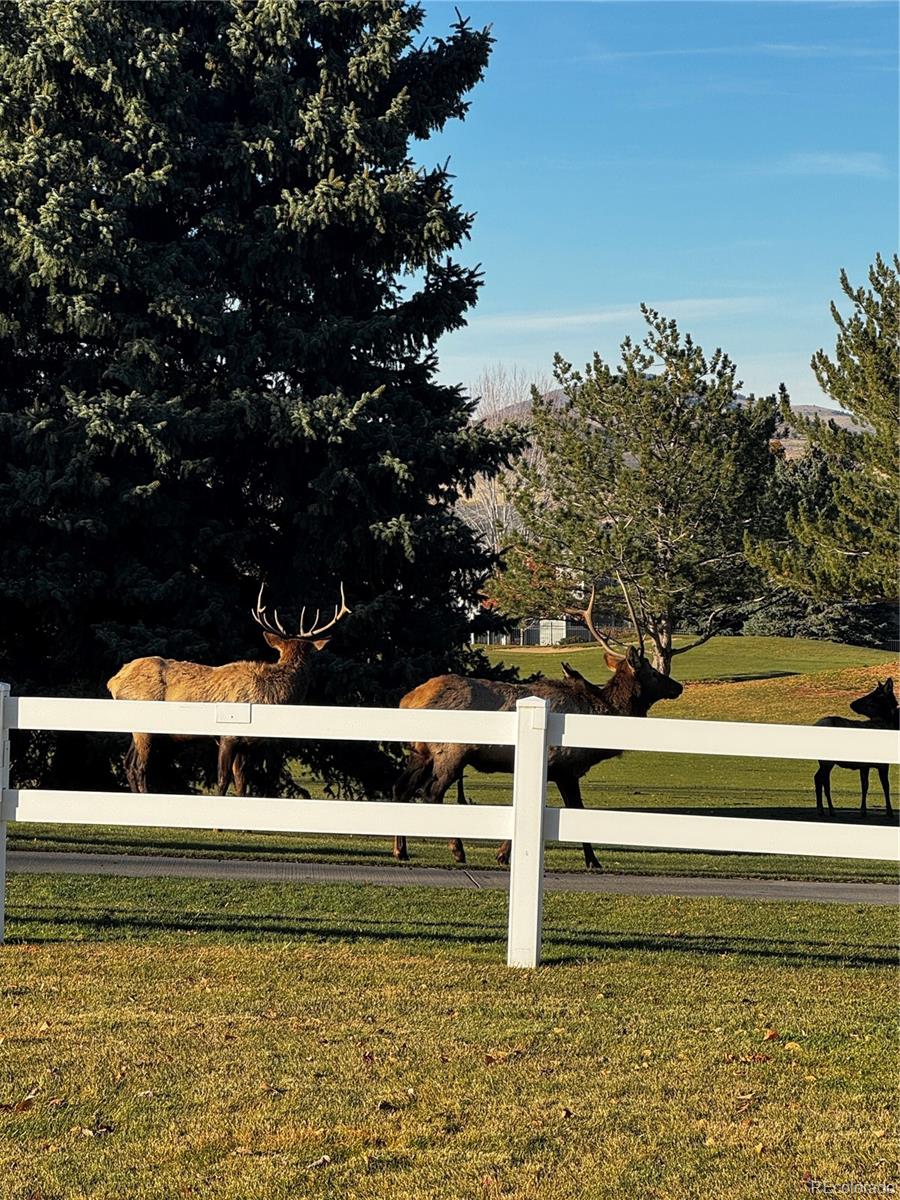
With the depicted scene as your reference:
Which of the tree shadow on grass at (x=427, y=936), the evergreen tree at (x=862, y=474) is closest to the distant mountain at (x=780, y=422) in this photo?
the evergreen tree at (x=862, y=474)

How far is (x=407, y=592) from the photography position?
21422mm

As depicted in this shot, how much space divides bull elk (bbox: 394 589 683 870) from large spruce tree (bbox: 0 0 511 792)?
515 cm

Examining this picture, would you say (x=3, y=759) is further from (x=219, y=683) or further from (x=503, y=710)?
(x=219, y=683)

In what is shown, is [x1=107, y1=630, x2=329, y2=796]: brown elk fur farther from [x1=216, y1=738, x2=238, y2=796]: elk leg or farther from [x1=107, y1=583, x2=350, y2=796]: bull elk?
[x1=216, y1=738, x2=238, y2=796]: elk leg

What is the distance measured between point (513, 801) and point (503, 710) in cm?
587

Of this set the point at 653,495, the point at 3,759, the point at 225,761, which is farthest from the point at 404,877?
the point at 653,495

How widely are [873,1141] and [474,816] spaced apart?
3.02 metres

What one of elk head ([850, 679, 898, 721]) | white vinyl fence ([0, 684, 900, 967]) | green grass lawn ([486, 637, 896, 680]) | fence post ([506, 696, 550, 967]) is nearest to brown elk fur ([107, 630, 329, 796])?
white vinyl fence ([0, 684, 900, 967])

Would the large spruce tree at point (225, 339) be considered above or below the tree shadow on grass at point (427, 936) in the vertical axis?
above

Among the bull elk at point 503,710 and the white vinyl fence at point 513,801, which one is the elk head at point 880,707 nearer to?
the bull elk at point 503,710

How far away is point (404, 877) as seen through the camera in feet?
35.6

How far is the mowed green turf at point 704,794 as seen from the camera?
41.7 feet

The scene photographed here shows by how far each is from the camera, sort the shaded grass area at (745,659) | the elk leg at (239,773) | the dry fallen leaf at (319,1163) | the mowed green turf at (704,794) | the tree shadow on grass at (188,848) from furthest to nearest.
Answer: the shaded grass area at (745,659), the elk leg at (239,773), the mowed green turf at (704,794), the tree shadow on grass at (188,848), the dry fallen leaf at (319,1163)

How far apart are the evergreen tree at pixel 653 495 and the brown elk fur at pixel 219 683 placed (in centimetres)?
3430
